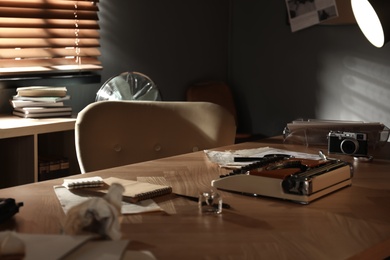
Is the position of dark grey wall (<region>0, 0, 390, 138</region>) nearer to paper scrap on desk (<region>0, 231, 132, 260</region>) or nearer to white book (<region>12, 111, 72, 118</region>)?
white book (<region>12, 111, 72, 118</region>)

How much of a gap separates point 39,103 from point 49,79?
0.38 m

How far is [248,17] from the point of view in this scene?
4.93 meters

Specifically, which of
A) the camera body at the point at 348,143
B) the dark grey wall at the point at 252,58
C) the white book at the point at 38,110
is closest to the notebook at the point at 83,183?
the camera body at the point at 348,143

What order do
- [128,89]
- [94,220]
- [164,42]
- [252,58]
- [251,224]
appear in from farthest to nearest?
[252,58] < [164,42] < [128,89] < [251,224] < [94,220]

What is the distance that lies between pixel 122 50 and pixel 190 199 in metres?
2.69

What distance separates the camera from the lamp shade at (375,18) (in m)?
2.36

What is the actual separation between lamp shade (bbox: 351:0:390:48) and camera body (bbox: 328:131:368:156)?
0.37 metres

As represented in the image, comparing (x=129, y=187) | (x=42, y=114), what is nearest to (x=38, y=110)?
(x=42, y=114)

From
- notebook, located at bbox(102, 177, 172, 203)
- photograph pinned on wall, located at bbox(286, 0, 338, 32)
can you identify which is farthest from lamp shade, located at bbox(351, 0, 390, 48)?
photograph pinned on wall, located at bbox(286, 0, 338, 32)

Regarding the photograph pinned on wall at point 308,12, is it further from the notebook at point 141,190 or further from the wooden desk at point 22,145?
the notebook at point 141,190

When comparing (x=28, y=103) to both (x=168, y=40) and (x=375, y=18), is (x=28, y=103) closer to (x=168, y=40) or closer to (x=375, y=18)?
(x=168, y=40)

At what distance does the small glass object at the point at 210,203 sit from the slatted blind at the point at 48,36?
7.62 feet

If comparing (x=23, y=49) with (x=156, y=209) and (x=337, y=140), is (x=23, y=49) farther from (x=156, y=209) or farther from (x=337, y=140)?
(x=156, y=209)

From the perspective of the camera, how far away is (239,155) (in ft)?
7.43
